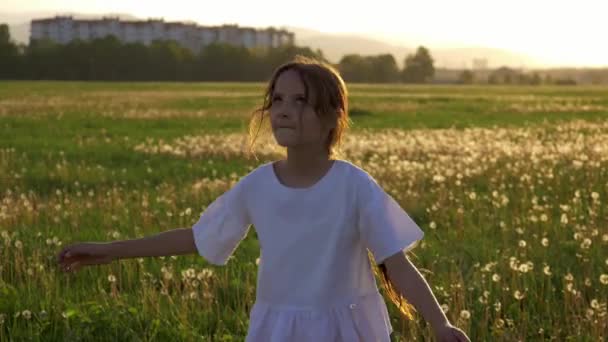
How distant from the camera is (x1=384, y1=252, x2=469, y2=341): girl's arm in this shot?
2873mm

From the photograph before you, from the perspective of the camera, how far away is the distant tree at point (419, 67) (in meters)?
152

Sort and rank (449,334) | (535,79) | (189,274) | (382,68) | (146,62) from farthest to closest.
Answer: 1. (535,79)
2. (382,68)
3. (146,62)
4. (189,274)
5. (449,334)

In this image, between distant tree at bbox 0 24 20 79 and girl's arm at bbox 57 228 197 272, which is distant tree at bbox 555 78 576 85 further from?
girl's arm at bbox 57 228 197 272

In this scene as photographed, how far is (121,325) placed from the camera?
5.02 metres

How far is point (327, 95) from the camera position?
313cm

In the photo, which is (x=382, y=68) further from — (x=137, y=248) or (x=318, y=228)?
(x=318, y=228)

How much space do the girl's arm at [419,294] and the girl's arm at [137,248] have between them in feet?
2.61

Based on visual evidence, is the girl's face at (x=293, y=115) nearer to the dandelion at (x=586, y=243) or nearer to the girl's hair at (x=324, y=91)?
the girl's hair at (x=324, y=91)

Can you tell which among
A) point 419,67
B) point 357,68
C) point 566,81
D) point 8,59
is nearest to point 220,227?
point 8,59

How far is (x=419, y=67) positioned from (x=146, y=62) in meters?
47.1

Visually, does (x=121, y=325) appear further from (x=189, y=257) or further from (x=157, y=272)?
(x=189, y=257)

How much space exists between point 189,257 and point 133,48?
422 feet

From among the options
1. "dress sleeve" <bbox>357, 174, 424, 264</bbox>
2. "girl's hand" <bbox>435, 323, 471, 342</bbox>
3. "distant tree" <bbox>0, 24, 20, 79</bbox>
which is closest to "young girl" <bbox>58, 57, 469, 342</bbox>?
"dress sleeve" <bbox>357, 174, 424, 264</bbox>

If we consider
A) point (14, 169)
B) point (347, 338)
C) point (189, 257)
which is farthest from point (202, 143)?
point (347, 338)
